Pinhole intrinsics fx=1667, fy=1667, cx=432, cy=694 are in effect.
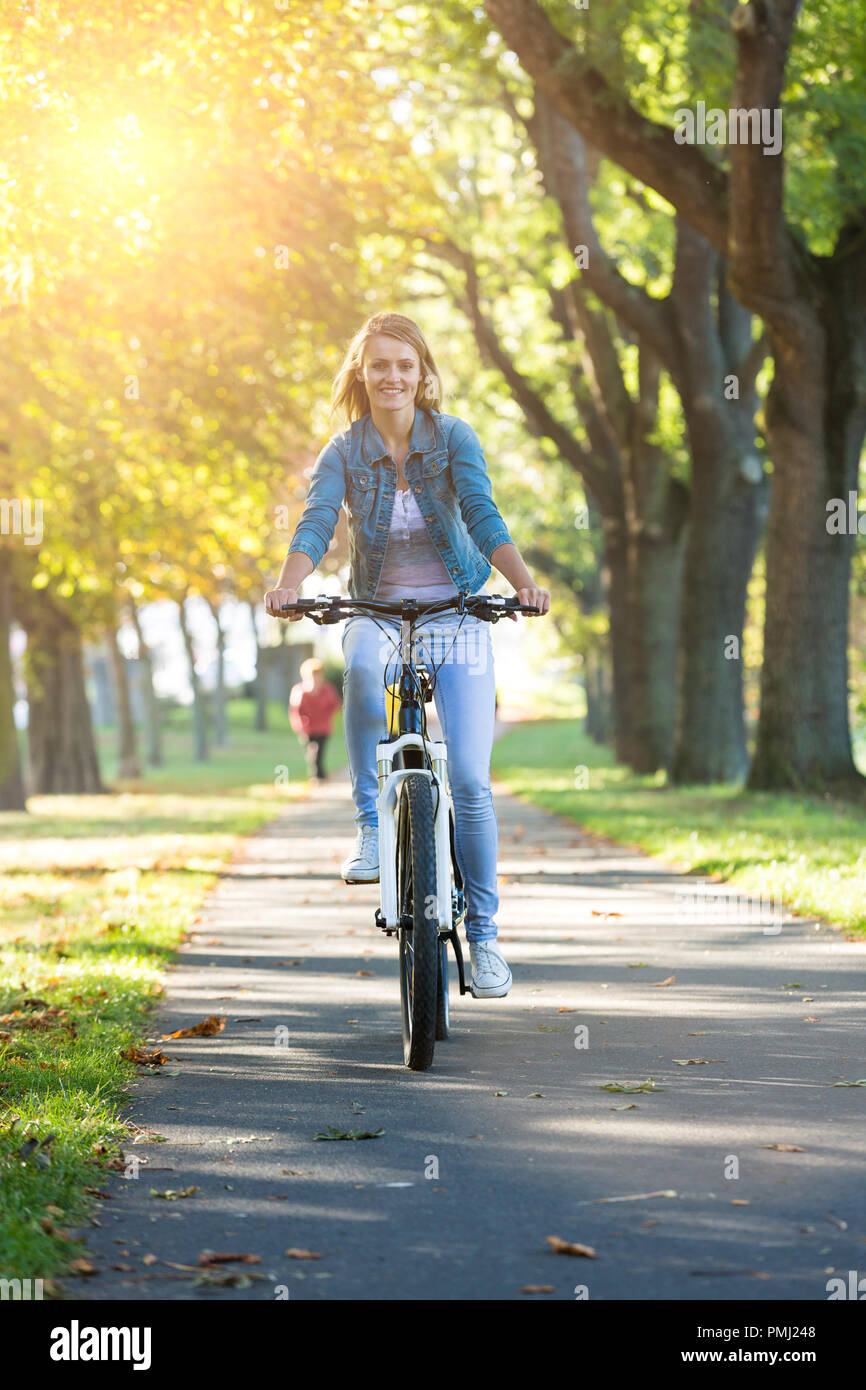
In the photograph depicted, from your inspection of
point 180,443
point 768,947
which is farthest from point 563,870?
point 180,443

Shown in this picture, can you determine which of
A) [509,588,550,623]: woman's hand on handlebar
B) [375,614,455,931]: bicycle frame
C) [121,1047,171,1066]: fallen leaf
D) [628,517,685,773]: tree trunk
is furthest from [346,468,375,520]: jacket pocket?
[628,517,685,773]: tree trunk

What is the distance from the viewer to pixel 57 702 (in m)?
27.8

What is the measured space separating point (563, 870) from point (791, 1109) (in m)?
7.07

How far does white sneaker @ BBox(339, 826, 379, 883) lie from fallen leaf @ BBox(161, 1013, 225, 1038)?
984mm

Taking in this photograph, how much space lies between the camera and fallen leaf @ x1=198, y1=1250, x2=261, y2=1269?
359cm

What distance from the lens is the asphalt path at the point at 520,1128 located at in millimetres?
3533

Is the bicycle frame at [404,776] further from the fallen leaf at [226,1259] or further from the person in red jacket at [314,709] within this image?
the person in red jacket at [314,709]

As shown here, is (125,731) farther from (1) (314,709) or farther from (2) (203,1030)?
(2) (203,1030)

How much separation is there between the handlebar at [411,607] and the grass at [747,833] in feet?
10.9

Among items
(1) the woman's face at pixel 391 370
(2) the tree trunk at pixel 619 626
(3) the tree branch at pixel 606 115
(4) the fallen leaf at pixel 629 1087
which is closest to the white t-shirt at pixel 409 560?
(1) the woman's face at pixel 391 370

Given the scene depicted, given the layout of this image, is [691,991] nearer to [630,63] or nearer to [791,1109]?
[791,1109]

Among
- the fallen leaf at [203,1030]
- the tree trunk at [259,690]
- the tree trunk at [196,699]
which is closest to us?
the fallen leaf at [203,1030]

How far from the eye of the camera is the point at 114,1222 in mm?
3914

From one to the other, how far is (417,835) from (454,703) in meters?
0.58
